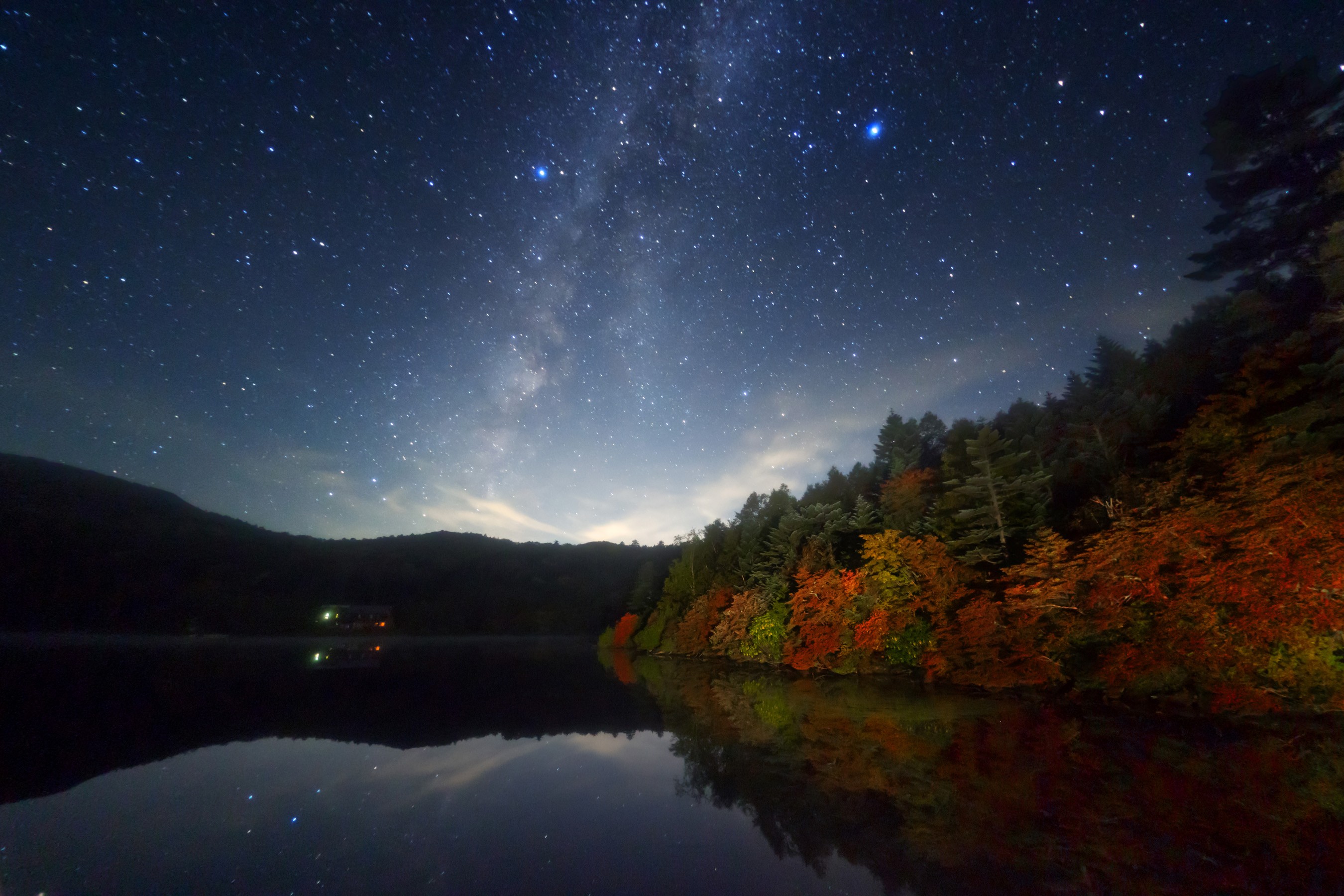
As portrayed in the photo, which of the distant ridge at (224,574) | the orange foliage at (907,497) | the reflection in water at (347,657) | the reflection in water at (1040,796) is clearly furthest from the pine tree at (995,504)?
the distant ridge at (224,574)

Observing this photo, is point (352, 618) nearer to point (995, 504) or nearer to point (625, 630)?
point (625, 630)

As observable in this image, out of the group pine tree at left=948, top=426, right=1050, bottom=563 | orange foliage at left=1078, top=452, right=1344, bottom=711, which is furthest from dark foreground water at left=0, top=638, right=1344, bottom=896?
pine tree at left=948, top=426, right=1050, bottom=563

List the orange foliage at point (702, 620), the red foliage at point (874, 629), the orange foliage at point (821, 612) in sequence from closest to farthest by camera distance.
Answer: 1. the red foliage at point (874, 629)
2. the orange foliage at point (821, 612)
3. the orange foliage at point (702, 620)

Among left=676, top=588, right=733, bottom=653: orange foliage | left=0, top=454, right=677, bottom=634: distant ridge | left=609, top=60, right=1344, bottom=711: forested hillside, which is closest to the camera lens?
left=609, top=60, right=1344, bottom=711: forested hillside

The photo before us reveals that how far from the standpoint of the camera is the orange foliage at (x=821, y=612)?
26969mm

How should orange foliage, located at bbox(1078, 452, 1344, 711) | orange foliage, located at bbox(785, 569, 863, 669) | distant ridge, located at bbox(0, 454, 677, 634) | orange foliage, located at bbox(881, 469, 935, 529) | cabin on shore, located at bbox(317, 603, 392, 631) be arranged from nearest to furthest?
orange foliage, located at bbox(1078, 452, 1344, 711), orange foliage, located at bbox(785, 569, 863, 669), orange foliage, located at bbox(881, 469, 935, 529), distant ridge, located at bbox(0, 454, 677, 634), cabin on shore, located at bbox(317, 603, 392, 631)

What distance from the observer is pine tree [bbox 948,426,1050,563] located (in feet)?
78.7

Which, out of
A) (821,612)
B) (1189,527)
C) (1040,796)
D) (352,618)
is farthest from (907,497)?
(352,618)

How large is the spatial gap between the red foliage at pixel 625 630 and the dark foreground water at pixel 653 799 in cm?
4391

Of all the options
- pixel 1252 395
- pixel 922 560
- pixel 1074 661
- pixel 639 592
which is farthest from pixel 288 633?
pixel 1252 395

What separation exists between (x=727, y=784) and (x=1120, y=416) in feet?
127

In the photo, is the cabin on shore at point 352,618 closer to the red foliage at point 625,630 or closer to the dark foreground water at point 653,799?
the red foliage at point 625,630

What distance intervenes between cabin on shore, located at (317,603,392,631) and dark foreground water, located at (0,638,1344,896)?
6638 cm

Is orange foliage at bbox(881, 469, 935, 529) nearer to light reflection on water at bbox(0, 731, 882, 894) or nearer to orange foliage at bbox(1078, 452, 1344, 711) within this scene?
orange foliage at bbox(1078, 452, 1344, 711)
